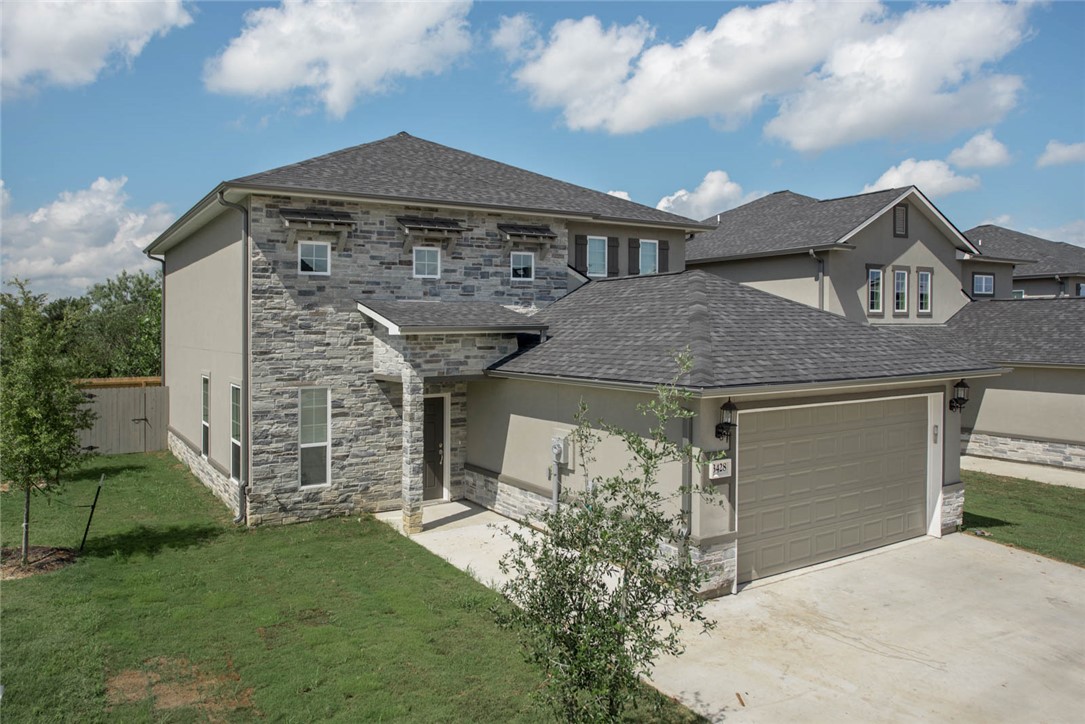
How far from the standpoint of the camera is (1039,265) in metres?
33.0

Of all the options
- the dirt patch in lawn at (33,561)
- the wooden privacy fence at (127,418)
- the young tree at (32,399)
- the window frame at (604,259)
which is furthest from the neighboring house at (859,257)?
the dirt patch in lawn at (33,561)

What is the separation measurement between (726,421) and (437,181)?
8.24 m

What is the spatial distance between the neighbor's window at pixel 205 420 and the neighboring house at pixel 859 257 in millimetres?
15803

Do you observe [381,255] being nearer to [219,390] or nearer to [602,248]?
[219,390]

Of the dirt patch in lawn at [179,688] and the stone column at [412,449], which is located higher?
the stone column at [412,449]

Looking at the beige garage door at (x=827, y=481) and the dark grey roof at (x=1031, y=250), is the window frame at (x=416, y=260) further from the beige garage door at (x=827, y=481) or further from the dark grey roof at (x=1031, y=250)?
the dark grey roof at (x=1031, y=250)

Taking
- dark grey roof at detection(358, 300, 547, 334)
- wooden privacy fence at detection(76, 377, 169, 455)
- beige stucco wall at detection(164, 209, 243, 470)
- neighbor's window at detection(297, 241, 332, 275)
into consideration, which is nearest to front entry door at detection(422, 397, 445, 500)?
dark grey roof at detection(358, 300, 547, 334)

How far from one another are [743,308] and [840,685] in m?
6.22

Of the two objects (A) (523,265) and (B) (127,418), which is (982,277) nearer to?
(A) (523,265)

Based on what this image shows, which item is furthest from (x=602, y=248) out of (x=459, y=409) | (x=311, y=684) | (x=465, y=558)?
(x=311, y=684)

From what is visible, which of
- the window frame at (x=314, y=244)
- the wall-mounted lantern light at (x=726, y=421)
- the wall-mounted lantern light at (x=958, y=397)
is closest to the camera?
the wall-mounted lantern light at (x=726, y=421)

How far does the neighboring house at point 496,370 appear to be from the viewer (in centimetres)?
986

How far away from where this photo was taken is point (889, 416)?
36.4ft

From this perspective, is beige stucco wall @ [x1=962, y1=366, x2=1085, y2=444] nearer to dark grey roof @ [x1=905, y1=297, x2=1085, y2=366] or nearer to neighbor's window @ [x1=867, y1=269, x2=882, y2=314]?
dark grey roof @ [x1=905, y1=297, x2=1085, y2=366]
